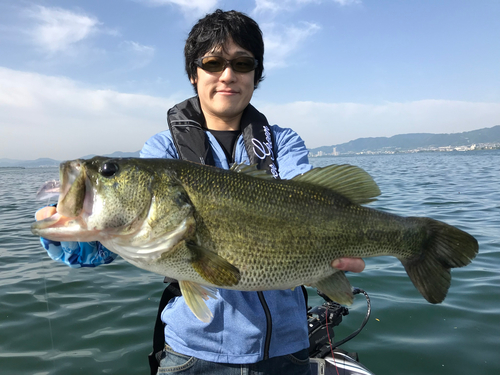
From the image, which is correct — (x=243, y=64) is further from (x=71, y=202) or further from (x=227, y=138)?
(x=71, y=202)

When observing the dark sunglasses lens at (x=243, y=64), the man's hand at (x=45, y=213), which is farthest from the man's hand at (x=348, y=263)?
the man's hand at (x=45, y=213)

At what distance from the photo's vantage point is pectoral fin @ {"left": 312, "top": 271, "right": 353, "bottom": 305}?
259 cm

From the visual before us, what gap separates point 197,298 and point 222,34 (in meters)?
2.38

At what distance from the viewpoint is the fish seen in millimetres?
2168

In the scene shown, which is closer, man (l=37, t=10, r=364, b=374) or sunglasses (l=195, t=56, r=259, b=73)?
man (l=37, t=10, r=364, b=374)

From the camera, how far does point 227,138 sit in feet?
10.9

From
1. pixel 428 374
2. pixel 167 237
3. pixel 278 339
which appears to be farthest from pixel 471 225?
pixel 167 237

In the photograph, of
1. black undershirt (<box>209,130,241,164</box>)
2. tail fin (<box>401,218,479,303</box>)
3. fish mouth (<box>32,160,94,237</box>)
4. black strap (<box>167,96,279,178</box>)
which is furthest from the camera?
black undershirt (<box>209,130,241,164</box>)

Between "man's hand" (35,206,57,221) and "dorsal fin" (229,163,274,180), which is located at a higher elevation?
"dorsal fin" (229,163,274,180)

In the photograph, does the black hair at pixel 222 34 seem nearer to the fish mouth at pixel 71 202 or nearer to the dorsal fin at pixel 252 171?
the dorsal fin at pixel 252 171

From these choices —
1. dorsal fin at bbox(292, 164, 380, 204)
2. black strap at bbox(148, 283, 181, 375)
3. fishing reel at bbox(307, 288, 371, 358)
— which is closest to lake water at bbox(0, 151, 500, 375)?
fishing reel at bbox(307, 288, 371, 358)

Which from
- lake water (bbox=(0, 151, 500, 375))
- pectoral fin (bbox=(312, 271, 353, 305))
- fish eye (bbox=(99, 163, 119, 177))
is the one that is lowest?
lake water (bbox=(0, 151, 500, 375))

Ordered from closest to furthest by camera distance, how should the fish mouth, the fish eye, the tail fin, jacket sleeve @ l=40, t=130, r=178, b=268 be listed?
the fish mouth
the fish eye
jacket sleeve @ l=40, t=130, r=178, b=268
the tail fin

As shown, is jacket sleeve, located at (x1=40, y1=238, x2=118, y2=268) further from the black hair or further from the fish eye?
the black hair
